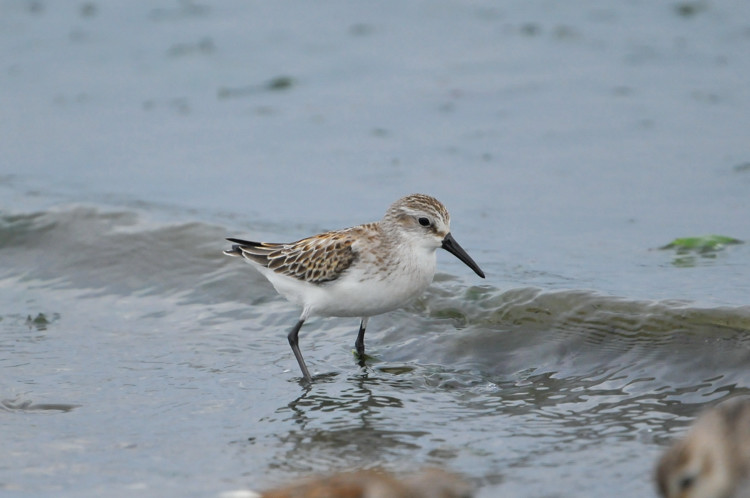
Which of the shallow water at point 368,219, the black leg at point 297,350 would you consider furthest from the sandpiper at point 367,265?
the shallow water at point 368,219

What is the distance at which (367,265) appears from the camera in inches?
328

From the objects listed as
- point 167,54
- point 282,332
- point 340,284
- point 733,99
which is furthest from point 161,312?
Answer: point 167,54

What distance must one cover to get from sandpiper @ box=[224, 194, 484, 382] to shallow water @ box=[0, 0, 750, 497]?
50 centimetres

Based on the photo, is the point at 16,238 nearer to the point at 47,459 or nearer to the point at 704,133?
the point at 47,459

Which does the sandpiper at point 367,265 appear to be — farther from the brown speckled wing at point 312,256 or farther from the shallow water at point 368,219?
the shallow water at point 368,219

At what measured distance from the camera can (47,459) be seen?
6723mm

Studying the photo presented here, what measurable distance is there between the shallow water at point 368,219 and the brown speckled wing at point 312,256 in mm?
710

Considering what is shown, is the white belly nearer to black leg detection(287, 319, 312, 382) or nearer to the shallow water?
black leg detection(287, 319, 312, 382)

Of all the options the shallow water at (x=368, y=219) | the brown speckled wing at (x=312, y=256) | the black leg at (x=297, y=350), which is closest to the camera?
the shallow water at (x=368, y=219)

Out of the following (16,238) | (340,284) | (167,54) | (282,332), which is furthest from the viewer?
(167,54)

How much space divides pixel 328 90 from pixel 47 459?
34.0ft

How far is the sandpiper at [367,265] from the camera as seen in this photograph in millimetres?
8281

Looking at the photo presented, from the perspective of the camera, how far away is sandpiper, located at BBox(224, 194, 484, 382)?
8281mm

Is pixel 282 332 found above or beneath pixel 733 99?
beneath
